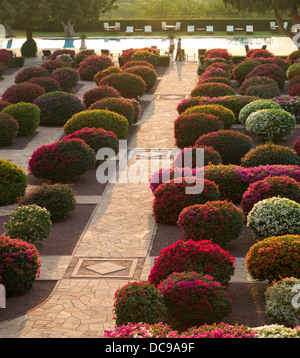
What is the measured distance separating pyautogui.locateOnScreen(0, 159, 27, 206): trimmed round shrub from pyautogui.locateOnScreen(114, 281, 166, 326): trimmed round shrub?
7.49 meters

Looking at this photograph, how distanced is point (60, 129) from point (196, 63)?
740 inches

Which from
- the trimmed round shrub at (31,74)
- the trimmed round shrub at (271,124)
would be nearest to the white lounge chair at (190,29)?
the trimmed round shrub at (31,74)

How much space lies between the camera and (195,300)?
11320 mm

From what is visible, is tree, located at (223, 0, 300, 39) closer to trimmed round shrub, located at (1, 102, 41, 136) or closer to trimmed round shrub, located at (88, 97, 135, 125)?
trimmed round shrub, located at (88, 97, 135, 125)

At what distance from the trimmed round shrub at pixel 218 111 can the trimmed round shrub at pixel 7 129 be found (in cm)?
632

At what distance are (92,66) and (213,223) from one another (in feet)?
82.0

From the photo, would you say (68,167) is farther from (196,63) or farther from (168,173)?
(196,63)

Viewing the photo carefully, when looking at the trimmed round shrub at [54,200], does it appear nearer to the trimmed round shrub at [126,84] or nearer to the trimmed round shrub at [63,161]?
the trimmed round shrub at [63,161]

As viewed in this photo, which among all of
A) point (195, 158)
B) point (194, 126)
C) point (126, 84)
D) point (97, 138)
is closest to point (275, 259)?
point (195, 158)

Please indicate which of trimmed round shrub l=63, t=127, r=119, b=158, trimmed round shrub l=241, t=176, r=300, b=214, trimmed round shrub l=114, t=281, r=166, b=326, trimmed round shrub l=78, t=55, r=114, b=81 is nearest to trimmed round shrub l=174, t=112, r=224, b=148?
trimmed round shrub l=63, t=127, r=119, b=158

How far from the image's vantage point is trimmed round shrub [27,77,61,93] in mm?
31828

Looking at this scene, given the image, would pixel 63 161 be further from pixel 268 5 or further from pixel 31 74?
pixel 268 5

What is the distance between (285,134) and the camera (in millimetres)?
23922
